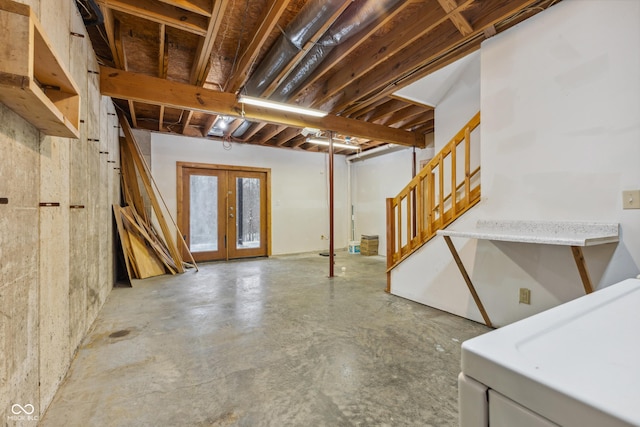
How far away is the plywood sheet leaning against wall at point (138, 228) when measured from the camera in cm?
430

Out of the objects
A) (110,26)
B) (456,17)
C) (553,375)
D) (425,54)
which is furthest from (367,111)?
(553,375)

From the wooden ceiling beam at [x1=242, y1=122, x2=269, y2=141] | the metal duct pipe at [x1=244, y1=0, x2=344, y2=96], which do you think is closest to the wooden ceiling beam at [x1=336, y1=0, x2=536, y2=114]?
the metal duct pipe at [x1=244, y1=0, x2=344, y2=96]

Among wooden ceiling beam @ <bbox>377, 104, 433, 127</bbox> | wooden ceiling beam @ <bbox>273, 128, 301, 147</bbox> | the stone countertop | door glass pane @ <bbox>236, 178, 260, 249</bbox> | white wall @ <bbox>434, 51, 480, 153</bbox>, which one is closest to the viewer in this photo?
the stone countertop

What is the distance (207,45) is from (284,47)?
A: 0.74m

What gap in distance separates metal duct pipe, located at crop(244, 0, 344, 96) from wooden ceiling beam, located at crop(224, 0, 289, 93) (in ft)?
0.47

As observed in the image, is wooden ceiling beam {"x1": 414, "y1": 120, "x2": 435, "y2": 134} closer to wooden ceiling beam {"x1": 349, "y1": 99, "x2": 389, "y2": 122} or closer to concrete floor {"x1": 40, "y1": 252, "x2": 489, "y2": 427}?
wooden ceiling beam {"x1": 349, "y1": 99, "x2": 389, "y2": 122}

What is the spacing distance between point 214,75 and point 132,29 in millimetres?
981

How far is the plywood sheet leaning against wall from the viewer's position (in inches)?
169

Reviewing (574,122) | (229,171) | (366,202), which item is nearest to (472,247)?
(574,122)

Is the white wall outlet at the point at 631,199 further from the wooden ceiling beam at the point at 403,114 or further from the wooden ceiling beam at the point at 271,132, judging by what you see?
the wooden ceiling beam at the point at 271,132

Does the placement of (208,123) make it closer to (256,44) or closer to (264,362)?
(256,44)

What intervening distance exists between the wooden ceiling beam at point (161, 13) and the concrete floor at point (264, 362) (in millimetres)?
2720

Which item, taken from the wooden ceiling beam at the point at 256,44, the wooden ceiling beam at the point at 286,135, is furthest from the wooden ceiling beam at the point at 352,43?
the wooden ceiling beam at the point at 286,135

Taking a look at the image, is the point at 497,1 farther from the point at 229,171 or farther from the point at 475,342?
the point at 229,171
